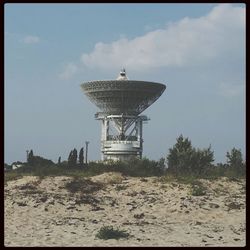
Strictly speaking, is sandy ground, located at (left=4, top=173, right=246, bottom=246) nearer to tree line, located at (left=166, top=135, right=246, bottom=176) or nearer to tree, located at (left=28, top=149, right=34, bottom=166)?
tree line, located at (left=166, top=135, right=246, bottom=176)

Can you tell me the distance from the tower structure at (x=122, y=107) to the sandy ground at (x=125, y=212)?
5063cm

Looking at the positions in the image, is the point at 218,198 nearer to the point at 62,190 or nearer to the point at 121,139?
the point at 62,190

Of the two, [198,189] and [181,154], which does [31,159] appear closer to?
[181,154]

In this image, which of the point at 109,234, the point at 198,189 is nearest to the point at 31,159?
the point at 198,189

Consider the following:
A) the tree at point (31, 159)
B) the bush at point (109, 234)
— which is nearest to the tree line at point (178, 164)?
the tree at point (31, 159)

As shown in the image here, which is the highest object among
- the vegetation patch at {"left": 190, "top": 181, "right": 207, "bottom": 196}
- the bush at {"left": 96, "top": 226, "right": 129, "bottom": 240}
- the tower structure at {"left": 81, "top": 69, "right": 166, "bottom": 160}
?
the tower structure at {"left": 81, "top": 69, "right": 166, "bottom": 160}

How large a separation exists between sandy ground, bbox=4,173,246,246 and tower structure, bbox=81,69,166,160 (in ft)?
166

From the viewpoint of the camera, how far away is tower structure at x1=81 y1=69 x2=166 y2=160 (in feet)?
277

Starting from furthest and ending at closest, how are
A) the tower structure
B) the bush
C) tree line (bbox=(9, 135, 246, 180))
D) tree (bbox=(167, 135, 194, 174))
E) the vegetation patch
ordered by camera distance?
the tower structure
tree (bbox=(167, 135, 194, 174))
tree line (bbox=(9, 135, 246, 180))
the vegetation patch
the bush

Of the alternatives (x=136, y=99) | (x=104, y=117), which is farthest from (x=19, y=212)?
(x=104, y=117)

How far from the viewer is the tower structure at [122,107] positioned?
84.6 m

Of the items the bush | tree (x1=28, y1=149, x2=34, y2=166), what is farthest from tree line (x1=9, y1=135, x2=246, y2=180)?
the bush

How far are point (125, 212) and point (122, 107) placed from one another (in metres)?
67.0

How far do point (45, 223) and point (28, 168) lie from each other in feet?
91.7
